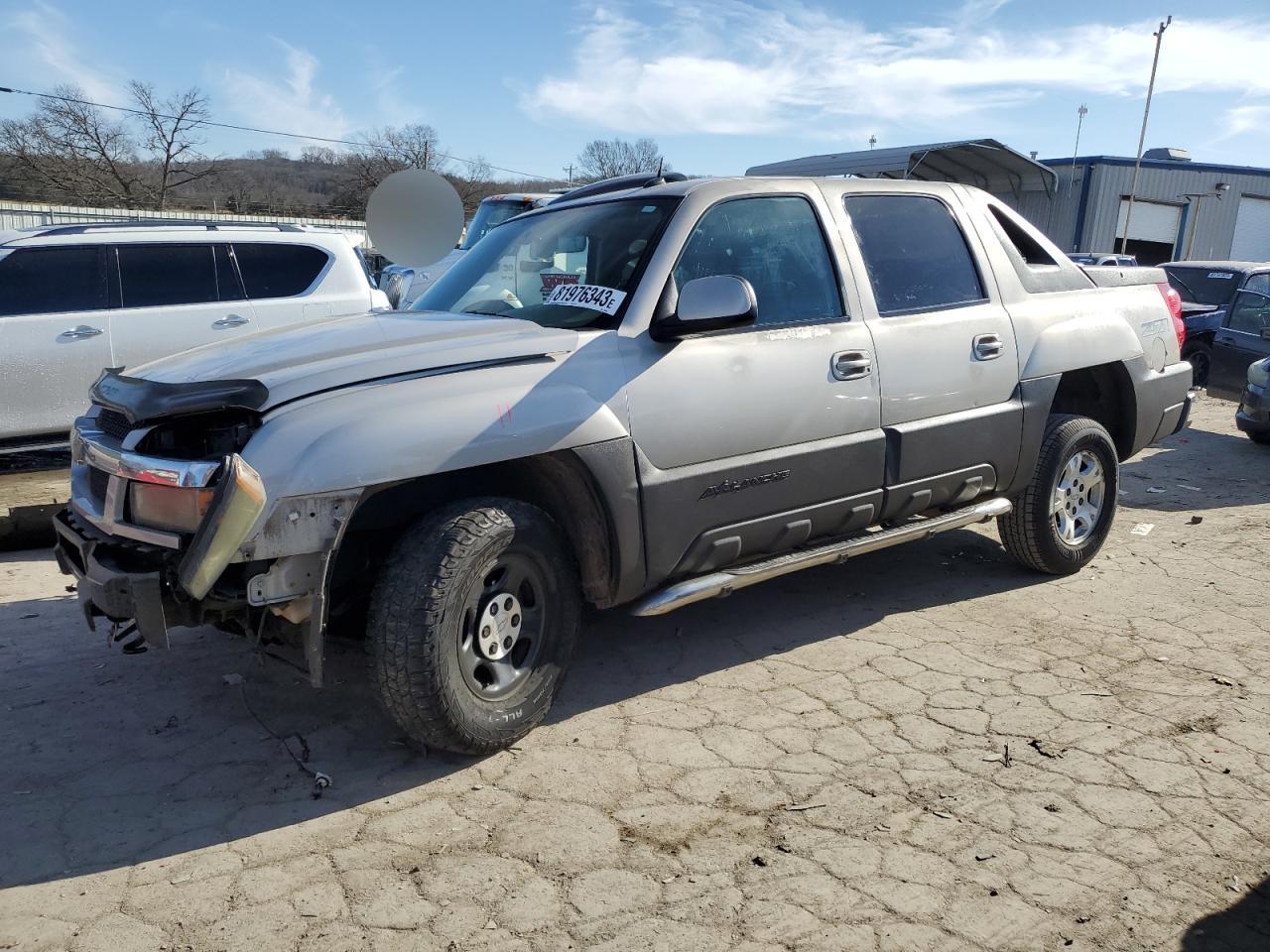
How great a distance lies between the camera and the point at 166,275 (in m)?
7.71

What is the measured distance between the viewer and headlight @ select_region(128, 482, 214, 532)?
2951 mm

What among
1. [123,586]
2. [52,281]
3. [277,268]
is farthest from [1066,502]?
[52,281]

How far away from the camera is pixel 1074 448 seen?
5.10 meters

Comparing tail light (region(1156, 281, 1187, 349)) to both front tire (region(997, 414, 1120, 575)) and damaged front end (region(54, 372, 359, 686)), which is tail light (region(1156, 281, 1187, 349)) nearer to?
front tire (region(997, 414, 1120, 575))

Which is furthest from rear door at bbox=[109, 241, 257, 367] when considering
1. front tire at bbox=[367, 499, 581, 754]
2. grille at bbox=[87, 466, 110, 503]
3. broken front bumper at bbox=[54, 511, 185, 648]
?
front tire at bbox=[367, 499, 581, 754]

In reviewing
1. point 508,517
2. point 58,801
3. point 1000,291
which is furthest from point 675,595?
point 1000,291

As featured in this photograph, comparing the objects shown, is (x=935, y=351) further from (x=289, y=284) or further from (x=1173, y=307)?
(x=289, y=284)

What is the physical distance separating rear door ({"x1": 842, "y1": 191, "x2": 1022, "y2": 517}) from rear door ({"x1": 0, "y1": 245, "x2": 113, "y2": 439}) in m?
5.83

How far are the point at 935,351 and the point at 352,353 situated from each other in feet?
8.41

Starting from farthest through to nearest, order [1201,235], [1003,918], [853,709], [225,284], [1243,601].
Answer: [1201,235]
[225,284]
[1243,601]
[853,709]
[1003,918]

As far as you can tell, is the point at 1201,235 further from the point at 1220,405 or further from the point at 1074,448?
the point at 1074,448

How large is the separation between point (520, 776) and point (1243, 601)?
3900mm

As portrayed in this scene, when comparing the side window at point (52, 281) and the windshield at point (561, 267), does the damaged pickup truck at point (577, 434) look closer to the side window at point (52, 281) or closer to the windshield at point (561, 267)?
the windshield at point (561, 267)

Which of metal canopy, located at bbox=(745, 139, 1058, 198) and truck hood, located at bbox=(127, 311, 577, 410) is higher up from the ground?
metal canopy, located at bbox=(745, 139, 1058, 198)
